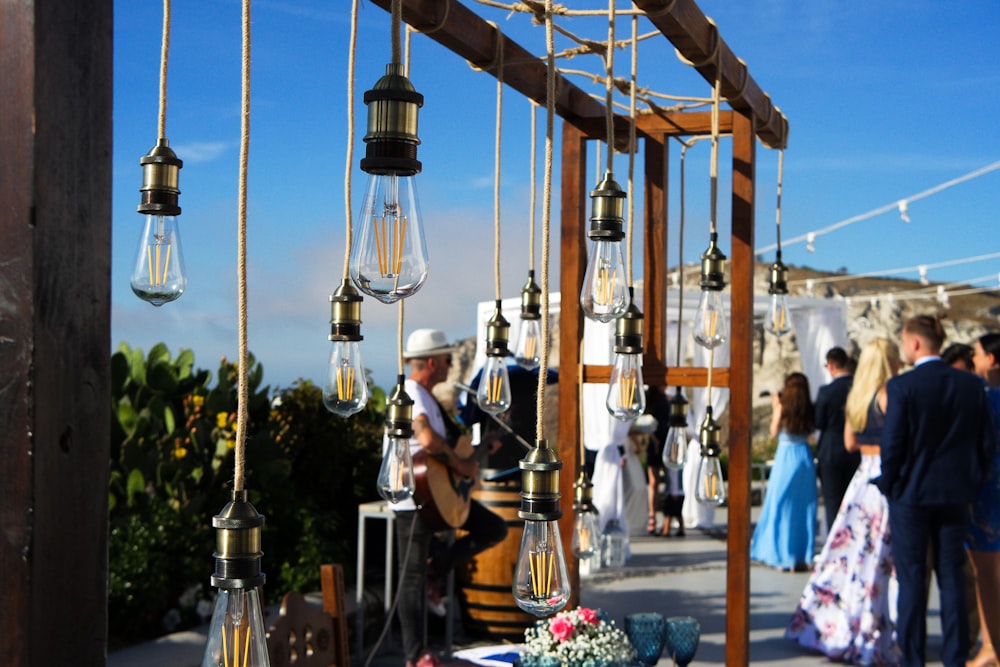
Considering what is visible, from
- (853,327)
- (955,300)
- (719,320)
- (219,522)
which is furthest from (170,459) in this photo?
(955,300)

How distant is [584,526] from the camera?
330cm

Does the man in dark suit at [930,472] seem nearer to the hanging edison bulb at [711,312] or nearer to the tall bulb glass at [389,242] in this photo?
the hanging edison bulb at [711,312]

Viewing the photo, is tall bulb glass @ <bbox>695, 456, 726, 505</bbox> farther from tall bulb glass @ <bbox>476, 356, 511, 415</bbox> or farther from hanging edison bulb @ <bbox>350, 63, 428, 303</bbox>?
hanging edison bulb @ <bbox>350, 63, 428, 303</bbox>

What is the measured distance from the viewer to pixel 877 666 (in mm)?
5508

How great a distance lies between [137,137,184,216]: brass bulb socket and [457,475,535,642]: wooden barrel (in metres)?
4.19

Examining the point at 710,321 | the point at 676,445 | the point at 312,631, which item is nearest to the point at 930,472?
the point at 676,445

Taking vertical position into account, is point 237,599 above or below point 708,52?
below

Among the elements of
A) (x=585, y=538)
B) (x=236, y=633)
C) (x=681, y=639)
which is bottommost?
(x=681, y=639)

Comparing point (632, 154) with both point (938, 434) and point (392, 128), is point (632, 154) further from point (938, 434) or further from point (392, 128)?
point (938, 434)

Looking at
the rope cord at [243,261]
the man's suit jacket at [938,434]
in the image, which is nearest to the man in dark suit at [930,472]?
the man's suit jacket at [938,434]

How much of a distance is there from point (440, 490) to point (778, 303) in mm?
1912

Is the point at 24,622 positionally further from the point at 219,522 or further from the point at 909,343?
the point at 909,343

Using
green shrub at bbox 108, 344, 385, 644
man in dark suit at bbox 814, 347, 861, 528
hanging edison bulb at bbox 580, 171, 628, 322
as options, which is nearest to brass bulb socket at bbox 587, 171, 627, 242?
hanging edison bulb at bbox 580, 171, 628, 322

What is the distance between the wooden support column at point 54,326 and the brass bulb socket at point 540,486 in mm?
671
